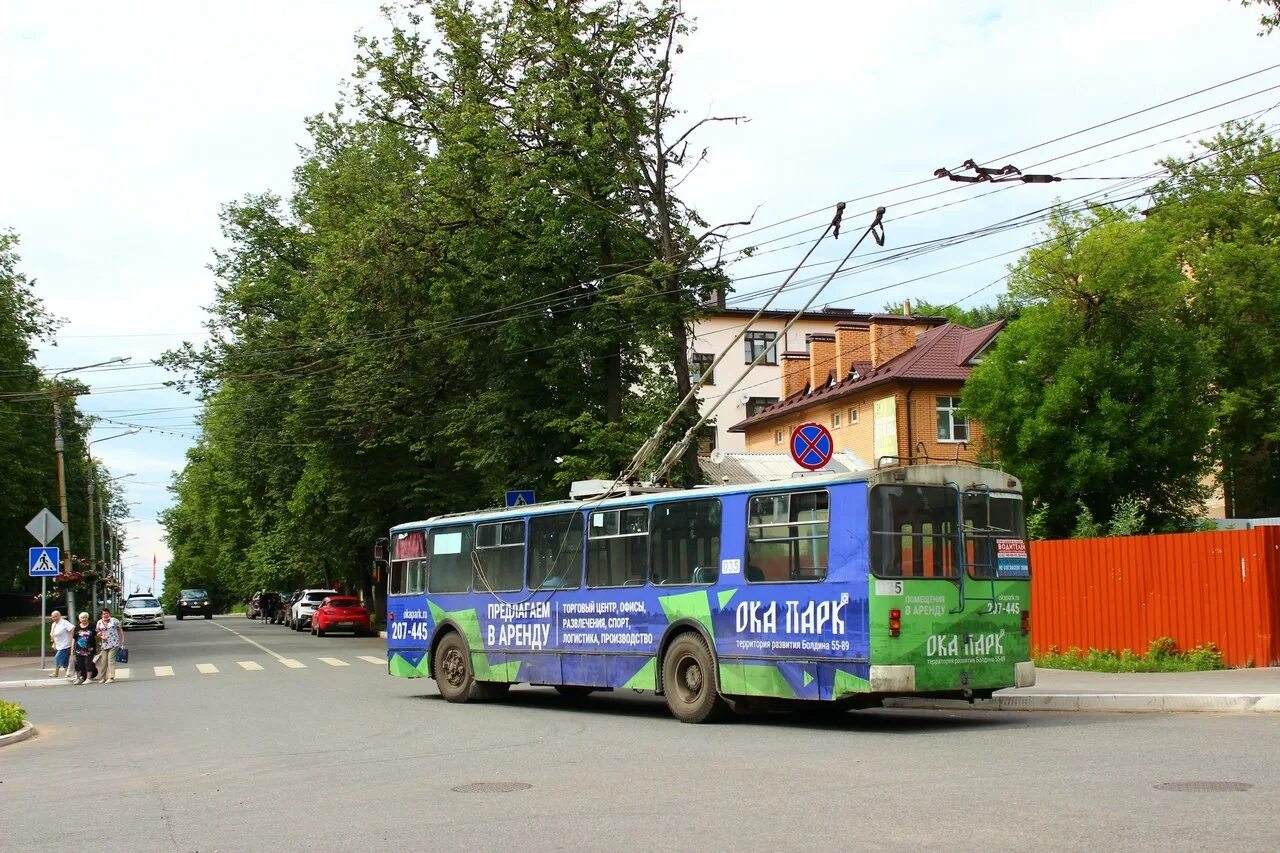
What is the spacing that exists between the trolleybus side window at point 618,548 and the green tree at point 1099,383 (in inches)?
945

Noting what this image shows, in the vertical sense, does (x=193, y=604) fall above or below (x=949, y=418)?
below

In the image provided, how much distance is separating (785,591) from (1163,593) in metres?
8.59

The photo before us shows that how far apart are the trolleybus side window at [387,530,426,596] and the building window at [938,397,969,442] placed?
3152 cm

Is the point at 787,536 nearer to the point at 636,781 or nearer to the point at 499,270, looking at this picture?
the point at 636,781

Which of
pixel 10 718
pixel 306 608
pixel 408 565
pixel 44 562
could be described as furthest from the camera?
pixel 306 608

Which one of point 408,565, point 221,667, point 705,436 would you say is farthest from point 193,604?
point 408,565

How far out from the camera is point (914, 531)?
1452 centimetres

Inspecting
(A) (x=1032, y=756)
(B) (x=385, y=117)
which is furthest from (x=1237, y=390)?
(A) (x=1032, y=756)

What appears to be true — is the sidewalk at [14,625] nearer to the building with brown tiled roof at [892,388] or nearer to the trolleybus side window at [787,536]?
the building with brown tiled roof at [892,388]

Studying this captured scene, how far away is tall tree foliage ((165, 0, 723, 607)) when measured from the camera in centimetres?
3097

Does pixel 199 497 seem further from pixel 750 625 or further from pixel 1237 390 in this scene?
pixel 750 625

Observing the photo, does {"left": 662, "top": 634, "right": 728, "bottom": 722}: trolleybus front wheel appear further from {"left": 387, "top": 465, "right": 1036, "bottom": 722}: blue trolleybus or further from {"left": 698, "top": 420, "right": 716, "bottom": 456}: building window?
{"left": 698, "top": 420, "right": 716, "bottom": 456}: building window

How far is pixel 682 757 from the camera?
12453mm

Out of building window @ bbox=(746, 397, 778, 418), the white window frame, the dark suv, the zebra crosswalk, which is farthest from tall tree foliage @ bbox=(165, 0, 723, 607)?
the dark suv
